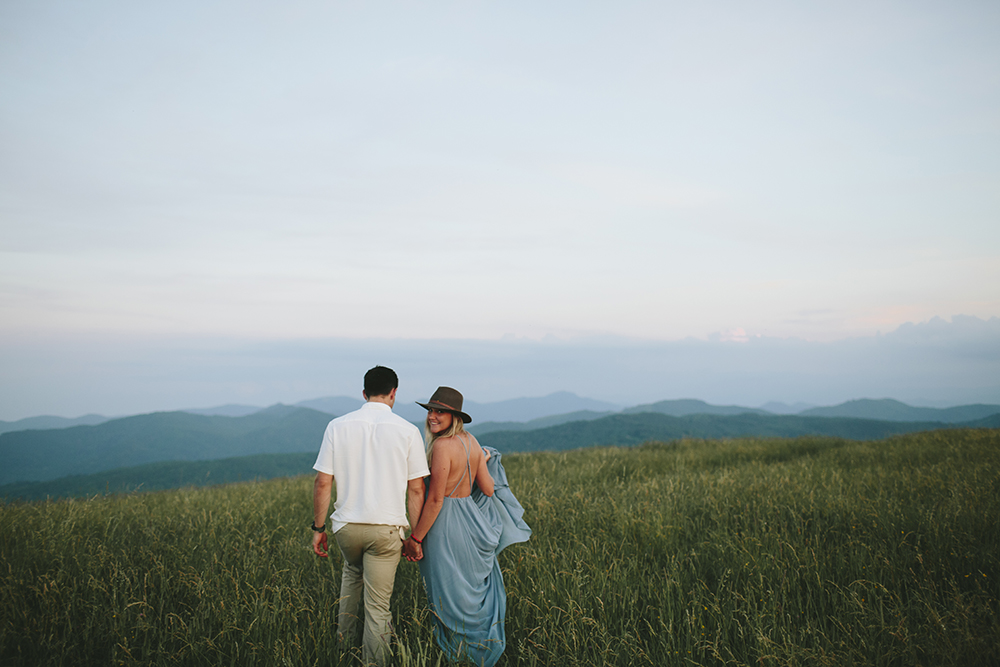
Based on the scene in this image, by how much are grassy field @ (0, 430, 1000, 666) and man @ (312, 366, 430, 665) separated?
0.41 metres

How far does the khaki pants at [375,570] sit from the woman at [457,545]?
0.20m

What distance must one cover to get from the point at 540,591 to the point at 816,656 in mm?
2226

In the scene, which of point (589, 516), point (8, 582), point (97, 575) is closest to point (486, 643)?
point (589, 516)

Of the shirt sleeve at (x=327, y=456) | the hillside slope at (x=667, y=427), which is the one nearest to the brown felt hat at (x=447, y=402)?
the shirt sleeve at (x=327, y=456)

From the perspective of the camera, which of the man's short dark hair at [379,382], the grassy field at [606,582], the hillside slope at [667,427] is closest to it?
the grassy field at [606,582]

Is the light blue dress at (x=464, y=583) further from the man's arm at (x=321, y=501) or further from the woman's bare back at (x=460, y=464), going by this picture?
the man's arm at (x=321, y=501)

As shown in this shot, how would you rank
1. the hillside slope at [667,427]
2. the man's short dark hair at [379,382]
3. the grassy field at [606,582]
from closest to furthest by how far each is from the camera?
the grassy field at [606,582], the man's short dark hair at [379,382], the hillside slope at [667,427]

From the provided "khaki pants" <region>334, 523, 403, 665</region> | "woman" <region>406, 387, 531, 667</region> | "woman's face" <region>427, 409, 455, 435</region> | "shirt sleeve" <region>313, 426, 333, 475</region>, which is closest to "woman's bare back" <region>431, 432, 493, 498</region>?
"woman" <region>406, 387, 531, 667</region>

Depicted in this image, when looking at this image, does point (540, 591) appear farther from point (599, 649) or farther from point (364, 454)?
point (364, 454)

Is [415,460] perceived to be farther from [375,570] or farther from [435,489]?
[375,570]

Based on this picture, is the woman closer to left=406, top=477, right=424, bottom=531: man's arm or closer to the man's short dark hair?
left=406, top=477, right=424, bottom=531: man's arm

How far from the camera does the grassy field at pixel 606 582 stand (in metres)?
3.79

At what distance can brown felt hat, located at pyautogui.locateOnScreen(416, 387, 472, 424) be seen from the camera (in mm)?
3887

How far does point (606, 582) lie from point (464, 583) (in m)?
1.64
